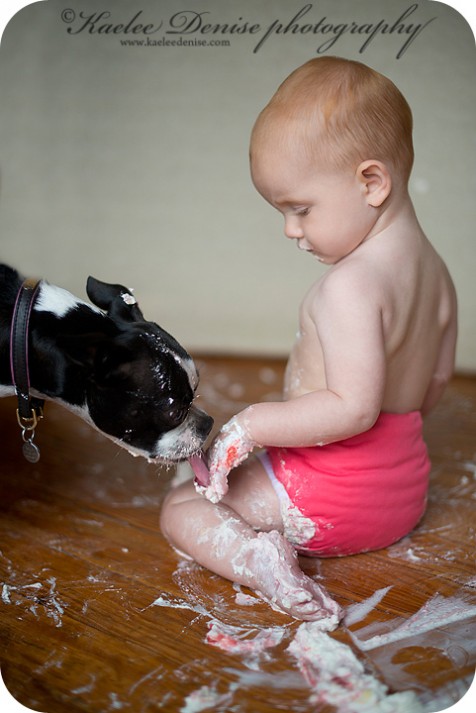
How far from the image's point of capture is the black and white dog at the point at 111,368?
0.90m

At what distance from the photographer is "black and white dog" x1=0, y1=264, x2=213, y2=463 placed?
90cm

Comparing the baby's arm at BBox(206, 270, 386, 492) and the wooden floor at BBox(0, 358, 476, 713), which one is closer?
the wooden floor at BBox(0, 358, 476, 713)

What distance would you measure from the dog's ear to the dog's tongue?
0.63ft

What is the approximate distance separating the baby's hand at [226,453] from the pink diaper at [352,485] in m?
0.09

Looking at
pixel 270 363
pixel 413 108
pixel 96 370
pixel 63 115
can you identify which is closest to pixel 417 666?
pixel 96 370

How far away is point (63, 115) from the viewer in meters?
1.14

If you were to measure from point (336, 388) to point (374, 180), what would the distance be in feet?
0.84

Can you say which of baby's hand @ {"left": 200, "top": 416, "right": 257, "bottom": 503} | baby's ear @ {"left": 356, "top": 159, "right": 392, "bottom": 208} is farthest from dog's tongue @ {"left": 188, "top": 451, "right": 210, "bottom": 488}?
baby's ear @ {"left": 356, "top": 159, "right": 392, "bottom": 208}

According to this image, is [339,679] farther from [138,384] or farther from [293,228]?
[293,228]

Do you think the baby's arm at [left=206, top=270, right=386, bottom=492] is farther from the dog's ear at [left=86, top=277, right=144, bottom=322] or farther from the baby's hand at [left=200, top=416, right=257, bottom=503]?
the dog's ear at [left=86, top=277, right=144, bottom=322]

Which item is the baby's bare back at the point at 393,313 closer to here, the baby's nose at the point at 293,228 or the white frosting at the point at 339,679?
the baby's nose at the point at 293,228

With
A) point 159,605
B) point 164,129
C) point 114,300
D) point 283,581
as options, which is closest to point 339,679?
point 283,581

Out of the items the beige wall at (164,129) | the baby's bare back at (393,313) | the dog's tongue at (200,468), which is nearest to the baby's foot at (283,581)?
the dog's tongue at (200,468)

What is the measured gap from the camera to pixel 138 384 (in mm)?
→ 912
